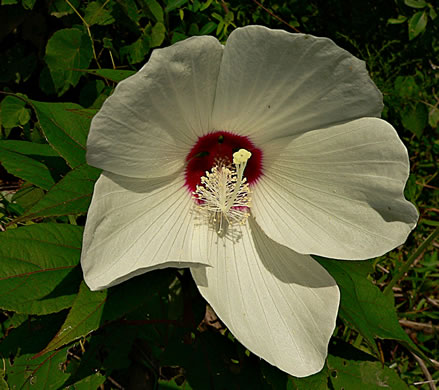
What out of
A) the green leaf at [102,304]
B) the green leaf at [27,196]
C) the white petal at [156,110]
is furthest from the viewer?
the green leaf at [27,196]

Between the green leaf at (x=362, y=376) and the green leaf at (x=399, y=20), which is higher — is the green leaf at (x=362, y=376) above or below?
below

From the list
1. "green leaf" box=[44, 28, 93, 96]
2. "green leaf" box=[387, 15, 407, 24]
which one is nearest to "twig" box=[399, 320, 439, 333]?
"green leaf" box=[387, 15, 407, 24]

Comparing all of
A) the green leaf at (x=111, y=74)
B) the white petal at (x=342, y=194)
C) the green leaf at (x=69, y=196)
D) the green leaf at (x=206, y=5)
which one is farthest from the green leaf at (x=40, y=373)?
the green leaf at (x=206, y=5)

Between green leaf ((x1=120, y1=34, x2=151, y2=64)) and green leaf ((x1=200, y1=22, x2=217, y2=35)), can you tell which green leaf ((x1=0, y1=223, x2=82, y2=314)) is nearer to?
green leaf ((x1=120, y1=34, x2=151, y2=64))

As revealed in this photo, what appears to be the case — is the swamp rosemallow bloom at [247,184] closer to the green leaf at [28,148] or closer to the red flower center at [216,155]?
the red flower center at [216,155]

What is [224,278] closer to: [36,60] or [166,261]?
[166,261]

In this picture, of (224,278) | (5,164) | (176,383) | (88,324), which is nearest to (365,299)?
(224,278)
